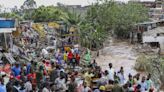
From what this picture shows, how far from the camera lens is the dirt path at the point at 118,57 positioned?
25.4m

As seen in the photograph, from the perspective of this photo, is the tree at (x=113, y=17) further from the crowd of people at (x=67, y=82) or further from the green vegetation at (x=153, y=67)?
the crowd of people at (x=67, y=82)

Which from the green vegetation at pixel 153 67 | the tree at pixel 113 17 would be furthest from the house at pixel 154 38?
the green vegetation at pixel 153 67

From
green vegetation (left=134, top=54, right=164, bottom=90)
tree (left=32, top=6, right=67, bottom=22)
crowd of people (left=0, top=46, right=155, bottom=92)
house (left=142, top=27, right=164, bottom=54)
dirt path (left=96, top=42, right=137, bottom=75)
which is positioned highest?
crowd of people (left=0, top=46, right=155, bottom=92)

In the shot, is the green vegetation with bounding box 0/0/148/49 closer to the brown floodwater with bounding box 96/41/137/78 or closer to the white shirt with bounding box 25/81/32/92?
the brown floodwater with bounding box 96/41/137/78

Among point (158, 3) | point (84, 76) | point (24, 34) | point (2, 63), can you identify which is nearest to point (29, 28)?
point (24, 34)

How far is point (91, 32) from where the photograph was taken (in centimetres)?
3334

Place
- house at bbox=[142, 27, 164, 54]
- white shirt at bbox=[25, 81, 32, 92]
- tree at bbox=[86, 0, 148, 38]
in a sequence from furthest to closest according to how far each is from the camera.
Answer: tree at bbox=[86, 0, 148, 38], house at bbox=[142, 27, 164, 54], white shirt at bbox=[25, 81, 32, 92]

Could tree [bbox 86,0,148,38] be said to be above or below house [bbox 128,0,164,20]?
above

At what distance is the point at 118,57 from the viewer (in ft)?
99.6

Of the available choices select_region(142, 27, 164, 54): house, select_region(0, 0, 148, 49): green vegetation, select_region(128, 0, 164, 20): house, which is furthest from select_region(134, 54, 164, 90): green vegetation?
select_region(128, 0, 164, 20): house

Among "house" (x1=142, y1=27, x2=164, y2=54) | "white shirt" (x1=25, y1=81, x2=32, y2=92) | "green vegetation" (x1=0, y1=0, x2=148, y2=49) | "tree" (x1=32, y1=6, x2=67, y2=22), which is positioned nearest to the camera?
"white shirt" (x1=25, y1=81, x2=32, y2=92)

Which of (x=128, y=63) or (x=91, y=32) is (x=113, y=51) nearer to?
(x=91, y=32)

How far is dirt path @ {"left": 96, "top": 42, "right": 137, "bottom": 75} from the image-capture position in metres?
25.4

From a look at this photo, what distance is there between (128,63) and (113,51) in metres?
6.97
